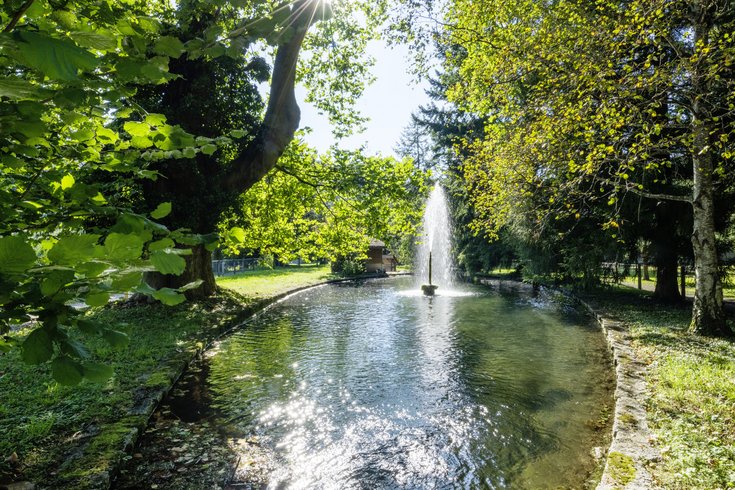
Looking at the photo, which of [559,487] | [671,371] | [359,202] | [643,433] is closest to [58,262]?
[559,487]

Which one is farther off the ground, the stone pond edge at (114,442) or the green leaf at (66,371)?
the green leaf at (66,371)

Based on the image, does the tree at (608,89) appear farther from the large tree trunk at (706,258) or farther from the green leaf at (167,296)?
the green leaf at (167,296)

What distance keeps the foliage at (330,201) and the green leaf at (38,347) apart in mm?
13383

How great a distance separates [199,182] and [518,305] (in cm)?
1295

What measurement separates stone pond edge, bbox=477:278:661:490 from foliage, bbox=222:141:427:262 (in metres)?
8.43

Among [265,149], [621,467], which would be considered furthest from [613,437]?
[265,149]

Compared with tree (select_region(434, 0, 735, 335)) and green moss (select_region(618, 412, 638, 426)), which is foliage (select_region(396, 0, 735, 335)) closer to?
tree (select_region(434, 0, 735, 335))

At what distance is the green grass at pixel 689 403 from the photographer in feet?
13.0

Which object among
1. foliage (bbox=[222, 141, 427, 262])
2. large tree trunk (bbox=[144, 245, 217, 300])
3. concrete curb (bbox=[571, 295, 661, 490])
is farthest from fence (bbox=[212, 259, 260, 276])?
concrete curb (bbox=[571, 295, 661, 490])

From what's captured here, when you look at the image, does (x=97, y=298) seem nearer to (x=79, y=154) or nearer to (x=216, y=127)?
(x=79, y=154)

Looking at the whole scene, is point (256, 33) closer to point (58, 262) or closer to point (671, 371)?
point (58, 262)

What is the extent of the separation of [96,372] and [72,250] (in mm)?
448

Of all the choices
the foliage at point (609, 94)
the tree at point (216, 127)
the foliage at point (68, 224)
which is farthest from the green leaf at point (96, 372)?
the tree at point (216, 127)

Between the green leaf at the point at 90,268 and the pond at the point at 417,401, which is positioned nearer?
the green leaf at the point at 90,268
